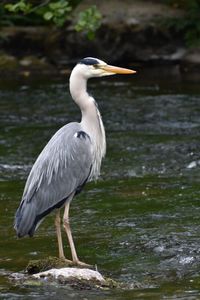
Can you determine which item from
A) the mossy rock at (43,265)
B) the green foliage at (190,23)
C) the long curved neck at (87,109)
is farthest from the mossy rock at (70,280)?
the green foliage at (190,23)

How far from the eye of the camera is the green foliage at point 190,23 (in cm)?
1878

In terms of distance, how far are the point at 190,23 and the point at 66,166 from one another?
1150 centimetres

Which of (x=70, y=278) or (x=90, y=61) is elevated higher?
(x=90, y=61)

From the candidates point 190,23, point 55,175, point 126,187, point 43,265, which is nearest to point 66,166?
point 55,175

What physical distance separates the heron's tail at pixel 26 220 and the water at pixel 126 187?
0.31 m

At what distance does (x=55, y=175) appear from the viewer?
26.2 feet

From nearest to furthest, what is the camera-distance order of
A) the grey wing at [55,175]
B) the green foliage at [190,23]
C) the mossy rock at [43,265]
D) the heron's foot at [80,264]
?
1. the mossy rock at [43,265]
2. the heron's foot at [80,264]
3. the grey wing at [55,175]
4. the green foliage at [190,23]

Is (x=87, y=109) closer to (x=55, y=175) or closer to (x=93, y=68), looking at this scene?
(x=93, y=68)

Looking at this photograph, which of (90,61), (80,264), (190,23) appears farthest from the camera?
(190,23)

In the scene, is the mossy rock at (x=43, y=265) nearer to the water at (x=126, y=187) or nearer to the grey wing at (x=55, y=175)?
the water at (x=126, y=187)

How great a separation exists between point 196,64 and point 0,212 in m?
9.97

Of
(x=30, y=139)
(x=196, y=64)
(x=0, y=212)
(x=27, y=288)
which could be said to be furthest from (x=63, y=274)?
(x=196, y=64)

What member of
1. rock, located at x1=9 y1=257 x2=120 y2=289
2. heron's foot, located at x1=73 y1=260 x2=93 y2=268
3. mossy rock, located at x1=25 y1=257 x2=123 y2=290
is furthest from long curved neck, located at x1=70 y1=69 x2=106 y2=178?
rock, located at x1=9 y1=257 x2=120 y2=289

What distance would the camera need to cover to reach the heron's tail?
299 inches
